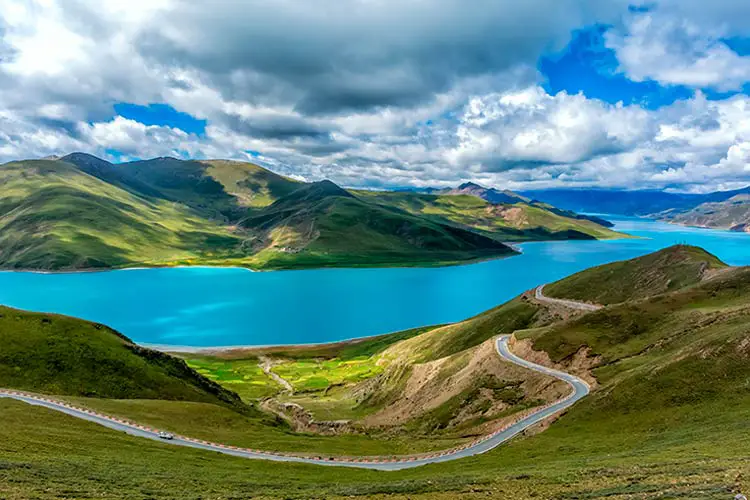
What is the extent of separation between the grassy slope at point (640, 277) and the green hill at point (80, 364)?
103 meters

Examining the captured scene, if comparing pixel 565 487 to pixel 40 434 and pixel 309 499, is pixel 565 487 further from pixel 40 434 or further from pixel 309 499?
pixel 40 434

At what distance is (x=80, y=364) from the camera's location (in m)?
69.5

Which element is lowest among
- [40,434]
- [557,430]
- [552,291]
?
[557,430]

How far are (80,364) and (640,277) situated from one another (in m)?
141

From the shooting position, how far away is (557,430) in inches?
2067

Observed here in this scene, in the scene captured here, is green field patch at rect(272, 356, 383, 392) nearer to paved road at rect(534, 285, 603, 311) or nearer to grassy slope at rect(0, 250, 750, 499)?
paved road at rect(534, 285, 603, 311)

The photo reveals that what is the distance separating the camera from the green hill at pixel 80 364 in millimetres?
64312

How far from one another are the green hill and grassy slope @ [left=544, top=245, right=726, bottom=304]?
103 meters

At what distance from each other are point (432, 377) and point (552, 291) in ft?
216

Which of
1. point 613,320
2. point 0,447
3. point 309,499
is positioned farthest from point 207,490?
point 613,320

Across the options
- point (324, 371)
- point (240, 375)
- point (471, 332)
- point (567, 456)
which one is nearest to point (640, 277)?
point (471, 332)

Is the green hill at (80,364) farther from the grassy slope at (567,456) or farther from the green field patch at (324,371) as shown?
the green field patch at (324,371)

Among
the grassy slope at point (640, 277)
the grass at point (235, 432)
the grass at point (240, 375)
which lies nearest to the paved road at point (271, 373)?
the grass at point (240, 375)

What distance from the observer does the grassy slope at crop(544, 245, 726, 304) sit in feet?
411
